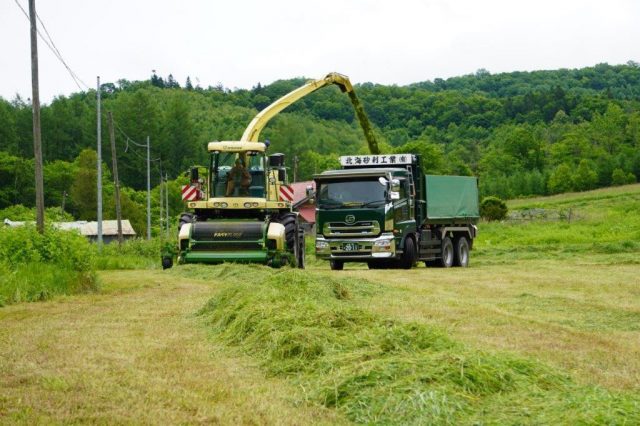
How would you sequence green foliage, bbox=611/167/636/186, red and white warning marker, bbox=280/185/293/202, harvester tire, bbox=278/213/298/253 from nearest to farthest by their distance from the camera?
harvester tire, bbox=278/213/298/253, red and white warning marker, bbox=280/185/293/202, green foliage, bbox=611/167/636/186

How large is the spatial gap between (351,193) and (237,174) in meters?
3.41

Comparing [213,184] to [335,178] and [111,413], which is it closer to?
[335,178]

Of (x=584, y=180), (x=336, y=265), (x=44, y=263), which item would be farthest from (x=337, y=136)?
(x=44, y=263)

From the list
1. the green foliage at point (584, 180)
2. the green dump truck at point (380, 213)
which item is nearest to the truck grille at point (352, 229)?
the green dump truck at point (380, 213)

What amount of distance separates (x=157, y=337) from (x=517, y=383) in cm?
572

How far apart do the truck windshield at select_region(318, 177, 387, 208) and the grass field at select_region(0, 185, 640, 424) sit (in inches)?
338

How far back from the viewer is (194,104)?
148 m

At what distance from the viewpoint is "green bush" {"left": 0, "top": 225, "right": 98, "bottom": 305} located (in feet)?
62.0

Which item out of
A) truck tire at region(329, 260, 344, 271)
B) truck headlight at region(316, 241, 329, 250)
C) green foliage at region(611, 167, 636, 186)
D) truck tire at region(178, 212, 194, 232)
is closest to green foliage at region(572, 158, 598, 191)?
Result: green foliage at region(611, 167, 636, 186)

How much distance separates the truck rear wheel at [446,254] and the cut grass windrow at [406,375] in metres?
19.8

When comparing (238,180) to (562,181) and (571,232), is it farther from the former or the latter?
(562,181)

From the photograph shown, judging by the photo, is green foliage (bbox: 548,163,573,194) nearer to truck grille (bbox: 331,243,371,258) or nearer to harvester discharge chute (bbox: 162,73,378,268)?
truck grille (bbox: 331,243,371,258)

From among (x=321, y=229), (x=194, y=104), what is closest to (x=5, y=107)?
(x=194, y=104)

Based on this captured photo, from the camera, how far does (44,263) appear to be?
2048 centimetres
